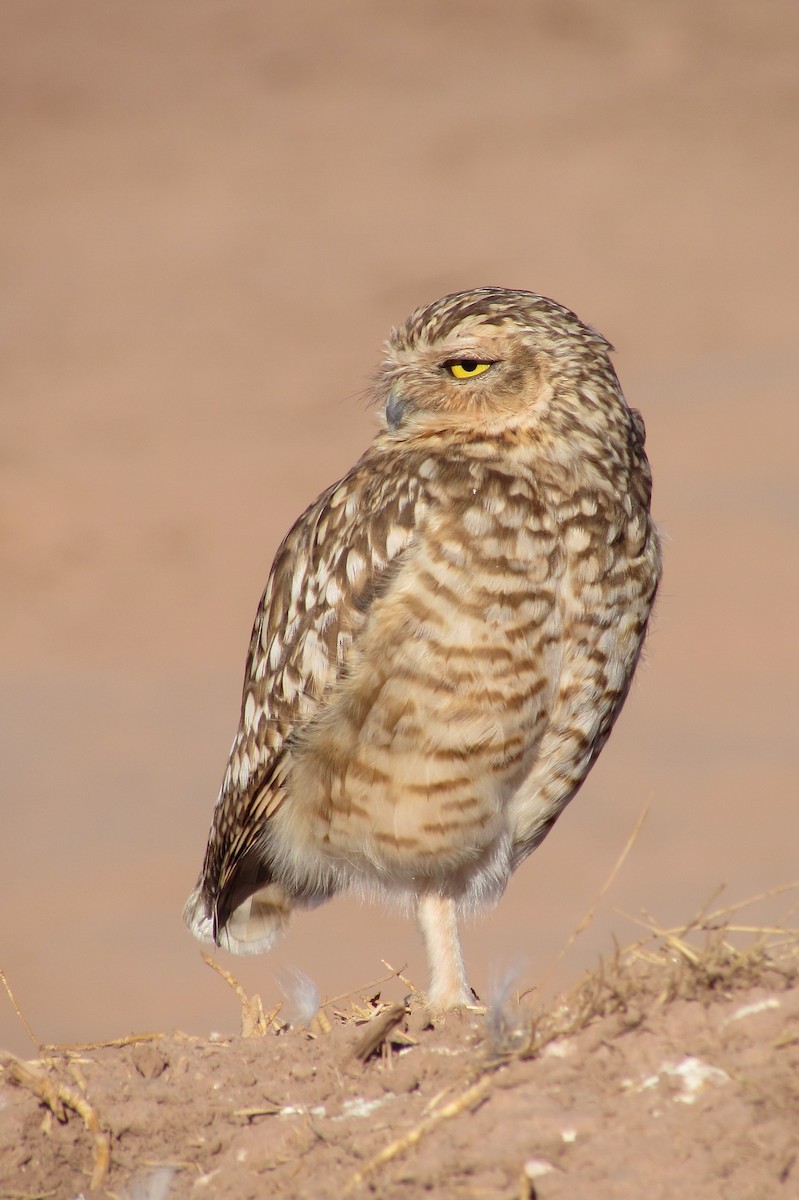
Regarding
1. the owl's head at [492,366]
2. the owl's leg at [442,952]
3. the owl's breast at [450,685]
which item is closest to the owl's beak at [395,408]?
the owl's head at [492,366]

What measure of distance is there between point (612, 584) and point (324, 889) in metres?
1.38

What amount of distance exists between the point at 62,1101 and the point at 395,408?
2.29 metres

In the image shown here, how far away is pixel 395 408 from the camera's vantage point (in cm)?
425

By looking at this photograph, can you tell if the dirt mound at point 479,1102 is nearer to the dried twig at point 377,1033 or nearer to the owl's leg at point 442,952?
the dried twig at point 377,1033

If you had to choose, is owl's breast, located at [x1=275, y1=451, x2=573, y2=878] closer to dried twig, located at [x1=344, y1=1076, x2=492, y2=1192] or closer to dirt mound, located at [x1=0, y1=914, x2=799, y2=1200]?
dirt mound, located at [x1=0, y1=914, x2=799, y2=1200]

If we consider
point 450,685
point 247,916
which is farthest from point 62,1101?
point 247,916

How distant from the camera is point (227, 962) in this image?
9117mm

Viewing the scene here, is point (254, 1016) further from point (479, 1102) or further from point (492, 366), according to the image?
point (492, 366)

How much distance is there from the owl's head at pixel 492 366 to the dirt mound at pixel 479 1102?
5.92 ft

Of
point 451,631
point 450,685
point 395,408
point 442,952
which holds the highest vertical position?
point 395,408

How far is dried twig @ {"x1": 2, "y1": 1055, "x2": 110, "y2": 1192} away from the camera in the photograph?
8.92 feet

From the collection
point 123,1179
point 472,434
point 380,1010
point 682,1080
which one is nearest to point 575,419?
point 472,434

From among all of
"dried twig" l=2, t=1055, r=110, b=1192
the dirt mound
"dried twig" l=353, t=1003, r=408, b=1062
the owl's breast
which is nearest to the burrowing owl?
the owl's breast

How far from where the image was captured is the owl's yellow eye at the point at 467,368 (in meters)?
4.12
